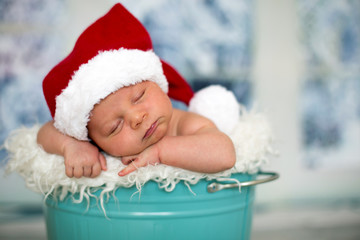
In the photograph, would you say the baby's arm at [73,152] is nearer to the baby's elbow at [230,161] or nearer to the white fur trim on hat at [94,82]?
the white fur trim on hat at [94,82]

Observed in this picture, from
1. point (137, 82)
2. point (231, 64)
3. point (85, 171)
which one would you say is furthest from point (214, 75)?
point (85, 171)

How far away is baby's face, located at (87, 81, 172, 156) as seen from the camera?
29.7 inches

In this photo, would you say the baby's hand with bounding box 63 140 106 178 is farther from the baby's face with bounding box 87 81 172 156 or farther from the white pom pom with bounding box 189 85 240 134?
the white pom pom with bounding box 189 85 240 134

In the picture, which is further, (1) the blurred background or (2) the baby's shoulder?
(1) the blurred background

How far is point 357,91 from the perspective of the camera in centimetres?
173

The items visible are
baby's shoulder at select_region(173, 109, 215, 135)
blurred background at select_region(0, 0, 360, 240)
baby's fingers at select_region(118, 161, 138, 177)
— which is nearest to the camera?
baby's fingers at select_region(118, 161, 138, 177)

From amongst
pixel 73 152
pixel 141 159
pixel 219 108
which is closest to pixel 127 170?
pixel 141 159

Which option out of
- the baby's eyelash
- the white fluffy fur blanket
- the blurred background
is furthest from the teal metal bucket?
the blurred background

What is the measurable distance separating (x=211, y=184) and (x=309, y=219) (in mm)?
980

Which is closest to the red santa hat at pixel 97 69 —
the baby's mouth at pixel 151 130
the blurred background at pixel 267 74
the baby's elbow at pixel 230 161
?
the baby's mouth at pixel 151 130

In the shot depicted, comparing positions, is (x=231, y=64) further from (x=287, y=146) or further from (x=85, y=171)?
(x=85, y=171)

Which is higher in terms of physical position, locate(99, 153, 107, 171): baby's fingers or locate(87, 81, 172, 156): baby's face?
locate(87, 81, 172, 156): baby's face

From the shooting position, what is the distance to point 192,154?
0.71 m

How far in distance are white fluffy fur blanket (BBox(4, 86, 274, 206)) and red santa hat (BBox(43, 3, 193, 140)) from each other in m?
0.09
